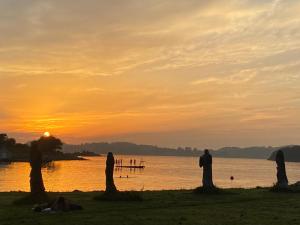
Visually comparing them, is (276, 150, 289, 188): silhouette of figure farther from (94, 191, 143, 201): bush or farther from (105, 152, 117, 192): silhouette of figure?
(105, 152, 117, 192): silhouette of figure

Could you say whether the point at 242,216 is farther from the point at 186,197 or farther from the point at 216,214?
the point at 186,197

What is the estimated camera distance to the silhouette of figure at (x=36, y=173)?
1254 inches

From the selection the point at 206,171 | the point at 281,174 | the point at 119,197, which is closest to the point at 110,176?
the point at 119,197

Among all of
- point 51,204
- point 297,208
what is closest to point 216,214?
point 297,208

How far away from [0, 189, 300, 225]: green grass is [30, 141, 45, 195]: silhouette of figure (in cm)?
182

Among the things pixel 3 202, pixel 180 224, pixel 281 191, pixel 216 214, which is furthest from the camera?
pixel 281 191

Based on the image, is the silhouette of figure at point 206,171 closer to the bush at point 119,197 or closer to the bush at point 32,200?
the bush at point 119,197

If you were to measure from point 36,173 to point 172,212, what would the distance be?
10673 mm

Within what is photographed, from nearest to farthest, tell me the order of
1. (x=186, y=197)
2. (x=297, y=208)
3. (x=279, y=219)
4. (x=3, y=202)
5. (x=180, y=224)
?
1. (x=180, y=224)
2. (x=279, y=219)
3. (x=297, y=208)
4. (x=3, y=202)
5. (x=186, y=197)

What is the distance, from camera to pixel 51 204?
2622 centimetres

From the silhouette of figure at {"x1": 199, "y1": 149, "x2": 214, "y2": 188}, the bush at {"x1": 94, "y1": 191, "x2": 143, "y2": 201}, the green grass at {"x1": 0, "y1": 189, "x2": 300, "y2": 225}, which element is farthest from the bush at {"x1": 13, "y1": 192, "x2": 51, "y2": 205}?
the silhouette of figure at {"x1": 199, "y1": 149, "x2": 214, "y2": 188}

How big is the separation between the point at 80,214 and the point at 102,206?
12.7 ft

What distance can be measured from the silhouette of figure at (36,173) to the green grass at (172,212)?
1817 mm

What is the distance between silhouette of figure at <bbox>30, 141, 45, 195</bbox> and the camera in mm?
31856
